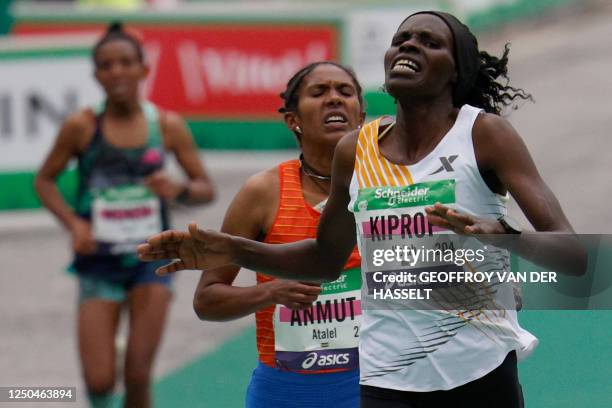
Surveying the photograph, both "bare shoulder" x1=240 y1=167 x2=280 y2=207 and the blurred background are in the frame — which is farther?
the blurred background

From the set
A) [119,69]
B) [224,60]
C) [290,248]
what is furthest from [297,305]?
[224,60]

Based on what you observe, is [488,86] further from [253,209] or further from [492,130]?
[253,209]

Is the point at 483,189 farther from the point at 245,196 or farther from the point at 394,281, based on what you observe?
the point at 245,196

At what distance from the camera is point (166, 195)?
7625mm

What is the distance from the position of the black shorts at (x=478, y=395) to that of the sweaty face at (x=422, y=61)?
843mm

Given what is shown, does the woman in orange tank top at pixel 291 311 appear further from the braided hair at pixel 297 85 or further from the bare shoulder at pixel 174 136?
the bare shoulder at pixel 174 136

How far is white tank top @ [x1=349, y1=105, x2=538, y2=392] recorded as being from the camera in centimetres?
418

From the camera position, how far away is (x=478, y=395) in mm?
4227

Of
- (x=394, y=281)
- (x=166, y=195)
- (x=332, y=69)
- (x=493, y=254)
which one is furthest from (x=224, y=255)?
(x=166, y=195)

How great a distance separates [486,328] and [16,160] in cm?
Answer: 1002

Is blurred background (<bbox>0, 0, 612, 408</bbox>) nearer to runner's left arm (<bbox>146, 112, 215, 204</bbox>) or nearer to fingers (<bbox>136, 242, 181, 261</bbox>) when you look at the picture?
runner's left arm (<bbox>146, 112, 215, 204</bbox>)

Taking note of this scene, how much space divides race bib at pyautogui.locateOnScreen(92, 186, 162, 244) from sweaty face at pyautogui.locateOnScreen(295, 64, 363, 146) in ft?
7.77

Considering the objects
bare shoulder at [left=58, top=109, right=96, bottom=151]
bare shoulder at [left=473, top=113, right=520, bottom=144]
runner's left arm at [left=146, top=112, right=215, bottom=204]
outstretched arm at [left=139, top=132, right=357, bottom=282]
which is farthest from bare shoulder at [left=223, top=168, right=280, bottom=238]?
bare shoulder at [left=58, top=109, right=96, bottom=151]

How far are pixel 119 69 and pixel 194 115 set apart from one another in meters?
8.00
